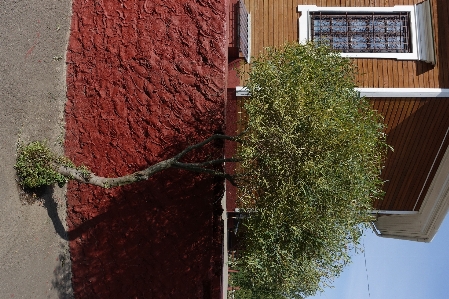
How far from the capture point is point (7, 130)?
365 inches

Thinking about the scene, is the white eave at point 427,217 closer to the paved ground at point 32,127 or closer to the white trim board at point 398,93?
the white trim board at point 398,93

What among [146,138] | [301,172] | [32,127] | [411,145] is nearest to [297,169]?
[301,172]

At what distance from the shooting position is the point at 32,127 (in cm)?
976

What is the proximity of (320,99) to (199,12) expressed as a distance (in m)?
3.19

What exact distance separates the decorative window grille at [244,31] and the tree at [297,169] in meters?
1.96

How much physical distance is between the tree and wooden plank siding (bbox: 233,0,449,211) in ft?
7.39

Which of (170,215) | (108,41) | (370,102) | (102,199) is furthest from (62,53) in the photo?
(370,102)

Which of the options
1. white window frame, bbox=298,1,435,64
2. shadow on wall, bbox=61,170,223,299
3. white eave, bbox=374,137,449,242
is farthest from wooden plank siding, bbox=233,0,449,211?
shadow on wall, bbox=61,170,223,299

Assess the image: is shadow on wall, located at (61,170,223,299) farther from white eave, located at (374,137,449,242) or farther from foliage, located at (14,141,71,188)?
white eave, located at (374,137,449,242)

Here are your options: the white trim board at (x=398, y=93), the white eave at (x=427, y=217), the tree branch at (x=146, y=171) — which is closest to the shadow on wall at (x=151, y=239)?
the tree branch at (x=146, y=171)

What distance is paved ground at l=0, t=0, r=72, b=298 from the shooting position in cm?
917

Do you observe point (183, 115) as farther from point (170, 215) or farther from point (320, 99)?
point (320, 99)

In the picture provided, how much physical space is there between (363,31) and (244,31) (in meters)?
2.46

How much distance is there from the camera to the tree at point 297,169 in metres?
8.20
